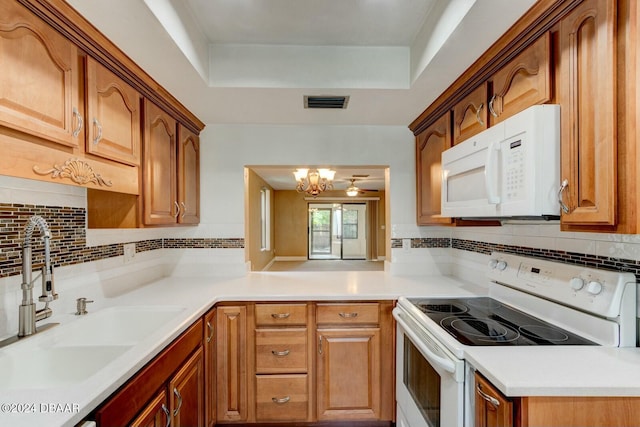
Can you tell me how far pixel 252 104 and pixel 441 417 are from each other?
2.00 meters

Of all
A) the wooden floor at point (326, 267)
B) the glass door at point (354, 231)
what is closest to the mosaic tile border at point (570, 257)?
the wooden floor at point (326, 267)

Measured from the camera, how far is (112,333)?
5.14ft

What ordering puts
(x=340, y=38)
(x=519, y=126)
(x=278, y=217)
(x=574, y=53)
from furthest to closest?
1. (x=278, y=217)
2. (x=340, y=38)
3. (x=519, y=126)
4. (x=574, y=53)

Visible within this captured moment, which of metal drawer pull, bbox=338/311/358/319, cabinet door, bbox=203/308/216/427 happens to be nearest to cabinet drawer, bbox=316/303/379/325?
metal drawer pull, bbox=338/311/358/319

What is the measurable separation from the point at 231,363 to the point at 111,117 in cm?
150

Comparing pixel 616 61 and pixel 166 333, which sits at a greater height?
pixel 616 61

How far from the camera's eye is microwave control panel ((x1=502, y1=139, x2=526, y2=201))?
47.1 inches

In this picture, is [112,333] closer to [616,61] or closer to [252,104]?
[252,104]

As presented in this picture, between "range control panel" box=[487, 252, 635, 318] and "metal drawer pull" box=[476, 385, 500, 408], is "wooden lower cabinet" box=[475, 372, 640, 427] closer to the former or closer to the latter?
"metal drawer pull" box=[476, 385, 500, 408]

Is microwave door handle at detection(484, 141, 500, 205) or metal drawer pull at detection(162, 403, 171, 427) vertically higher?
microwave door handle at detection(484, 141, 500, 205)

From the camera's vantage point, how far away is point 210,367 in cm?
186

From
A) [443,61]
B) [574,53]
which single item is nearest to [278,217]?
[443,61]

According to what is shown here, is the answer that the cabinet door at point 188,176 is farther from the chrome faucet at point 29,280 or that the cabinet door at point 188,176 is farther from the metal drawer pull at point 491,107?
the metal drawer pull at point 491,107

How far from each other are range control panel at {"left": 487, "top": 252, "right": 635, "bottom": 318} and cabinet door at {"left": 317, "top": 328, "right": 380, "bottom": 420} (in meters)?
0.83
